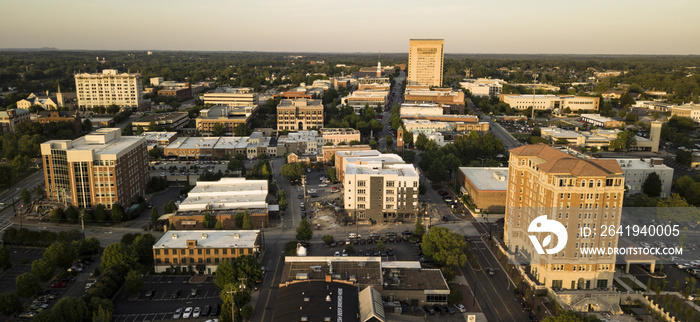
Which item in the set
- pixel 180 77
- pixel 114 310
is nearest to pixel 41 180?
pixel 114 310

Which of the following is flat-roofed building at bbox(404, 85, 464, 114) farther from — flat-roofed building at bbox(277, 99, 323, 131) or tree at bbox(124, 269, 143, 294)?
tree at bbox(124, 269, 143, 294)

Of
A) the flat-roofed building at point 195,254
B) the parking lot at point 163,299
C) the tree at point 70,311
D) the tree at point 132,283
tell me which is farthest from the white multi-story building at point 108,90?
the tree at point 70,311

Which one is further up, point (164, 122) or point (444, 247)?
point (164, 122)

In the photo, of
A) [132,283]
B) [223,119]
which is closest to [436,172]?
[132,283]

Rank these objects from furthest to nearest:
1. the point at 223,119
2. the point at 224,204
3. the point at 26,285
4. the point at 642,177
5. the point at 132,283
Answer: the point at 223,119 < the point at 642,177 < the point at 224,204 < the point at 132,283 < the point at 26,285

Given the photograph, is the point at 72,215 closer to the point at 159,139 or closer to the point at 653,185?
the point at 159,139

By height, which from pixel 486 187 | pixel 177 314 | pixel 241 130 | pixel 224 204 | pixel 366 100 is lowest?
pixel 177 314

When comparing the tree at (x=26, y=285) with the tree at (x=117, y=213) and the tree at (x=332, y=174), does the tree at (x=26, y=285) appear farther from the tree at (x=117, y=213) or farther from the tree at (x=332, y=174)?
the tree at (x=332, y=174)
